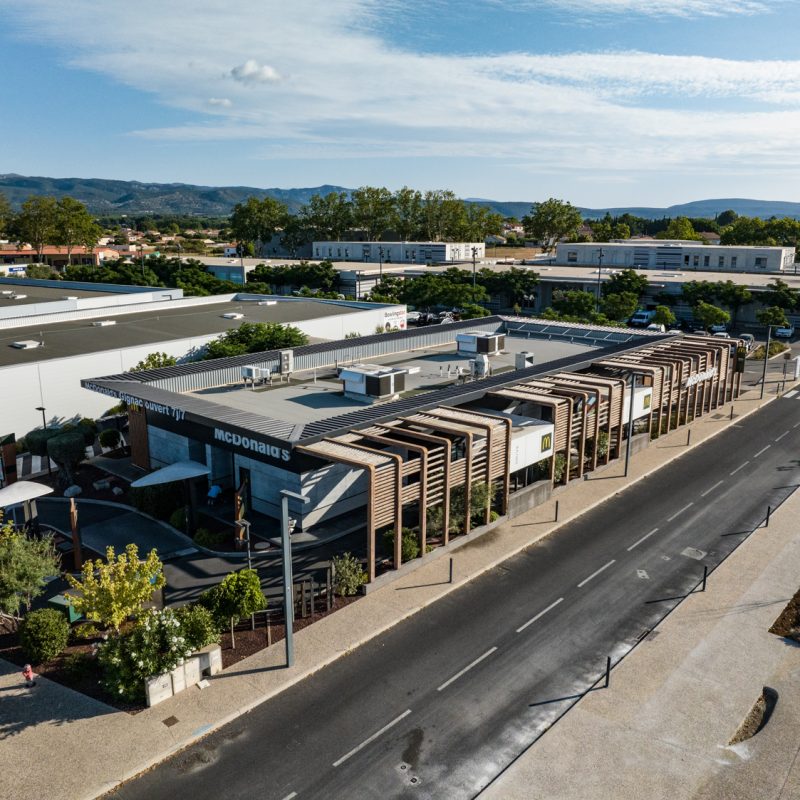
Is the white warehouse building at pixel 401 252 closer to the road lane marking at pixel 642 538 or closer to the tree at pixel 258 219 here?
the tree at pixel 258 219

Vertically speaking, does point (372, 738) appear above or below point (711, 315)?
below

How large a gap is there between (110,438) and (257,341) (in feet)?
39.3

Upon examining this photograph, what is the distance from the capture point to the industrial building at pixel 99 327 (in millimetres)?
43281

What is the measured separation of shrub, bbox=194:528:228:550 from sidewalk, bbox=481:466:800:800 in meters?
16.3

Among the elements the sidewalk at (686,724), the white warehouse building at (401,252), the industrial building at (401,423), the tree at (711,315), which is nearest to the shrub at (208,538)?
the industrial building at (401,423)

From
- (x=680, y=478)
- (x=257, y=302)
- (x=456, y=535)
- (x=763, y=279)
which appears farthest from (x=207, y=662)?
(x=763, y=279)

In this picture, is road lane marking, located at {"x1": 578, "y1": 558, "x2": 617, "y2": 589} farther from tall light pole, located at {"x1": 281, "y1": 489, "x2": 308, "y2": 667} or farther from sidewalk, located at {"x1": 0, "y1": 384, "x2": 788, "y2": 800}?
tall light pole, located at {"x1": 281, "y1": 489, "x2": 308, "y2": 667}

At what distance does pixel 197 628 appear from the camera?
21.2 meters

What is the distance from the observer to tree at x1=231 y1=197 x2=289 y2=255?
522 ft

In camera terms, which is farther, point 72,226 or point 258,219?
point 258,219

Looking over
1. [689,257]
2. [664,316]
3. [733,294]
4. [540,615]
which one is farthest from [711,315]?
[540,615]

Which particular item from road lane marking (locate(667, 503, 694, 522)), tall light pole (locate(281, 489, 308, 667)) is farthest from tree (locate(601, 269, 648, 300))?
tall light pole (locate(281, 489, 308, 667))

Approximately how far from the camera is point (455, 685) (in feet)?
69.3

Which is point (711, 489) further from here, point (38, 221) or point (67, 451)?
point (38, 221)
